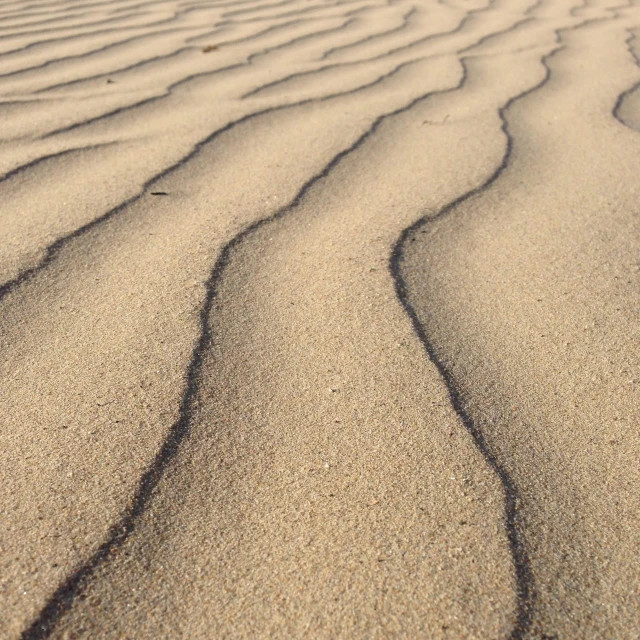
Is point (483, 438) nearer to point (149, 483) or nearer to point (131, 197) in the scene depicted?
point (149, 483)

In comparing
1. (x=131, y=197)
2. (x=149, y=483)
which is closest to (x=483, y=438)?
(x=149, y=483)

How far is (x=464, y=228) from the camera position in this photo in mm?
1745

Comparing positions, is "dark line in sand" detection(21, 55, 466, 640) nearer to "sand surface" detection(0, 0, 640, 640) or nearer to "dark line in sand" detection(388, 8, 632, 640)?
"sand surface" detection(0, 0, 640, 640)

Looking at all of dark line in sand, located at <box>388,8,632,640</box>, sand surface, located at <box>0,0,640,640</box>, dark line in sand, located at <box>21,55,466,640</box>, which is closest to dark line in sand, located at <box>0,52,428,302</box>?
sand surface, located at <box>0,0,640,640</box>

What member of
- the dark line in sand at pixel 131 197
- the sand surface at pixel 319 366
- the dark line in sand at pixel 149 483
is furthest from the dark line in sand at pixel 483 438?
the dark line in sand at pixel 131 197

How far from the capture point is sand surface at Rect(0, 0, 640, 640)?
35.0 inches

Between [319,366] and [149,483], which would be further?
[319,366]

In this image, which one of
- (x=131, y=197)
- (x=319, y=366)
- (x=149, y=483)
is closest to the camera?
(x=149, y=483)

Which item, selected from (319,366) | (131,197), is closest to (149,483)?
(319,366)

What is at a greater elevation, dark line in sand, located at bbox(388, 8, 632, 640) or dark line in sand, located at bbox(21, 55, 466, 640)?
dark line in sand, located at bbox(21, 55, 466, 640)

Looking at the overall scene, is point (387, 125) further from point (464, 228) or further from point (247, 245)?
point (247, 245)

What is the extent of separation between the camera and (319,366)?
4.14 ft

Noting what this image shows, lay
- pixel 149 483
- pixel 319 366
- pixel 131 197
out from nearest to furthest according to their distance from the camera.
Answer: pixel 149 483 < pixel 319 366 < pixel 131 197

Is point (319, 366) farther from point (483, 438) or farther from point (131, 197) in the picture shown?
point (131, 197)
